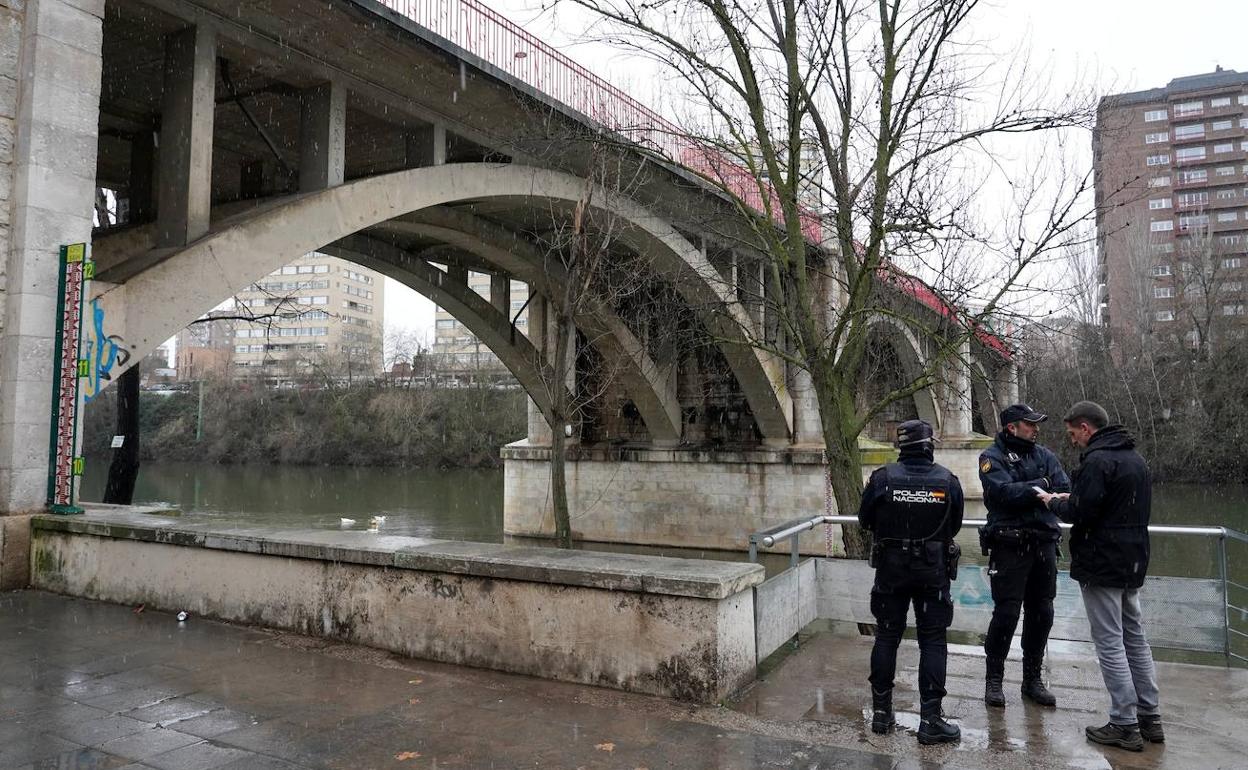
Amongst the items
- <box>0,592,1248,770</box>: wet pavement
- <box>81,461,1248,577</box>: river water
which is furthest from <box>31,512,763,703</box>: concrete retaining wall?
<box>81,461,1248,577</box>: river water

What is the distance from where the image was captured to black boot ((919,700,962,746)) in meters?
3.38

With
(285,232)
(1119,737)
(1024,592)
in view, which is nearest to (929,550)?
(1024,592)

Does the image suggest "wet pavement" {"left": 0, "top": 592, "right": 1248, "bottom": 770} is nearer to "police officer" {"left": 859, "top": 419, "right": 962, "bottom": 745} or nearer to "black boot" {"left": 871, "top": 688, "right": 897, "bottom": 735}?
"black boot" {"left": 871, "top": 688, "right": 897, "bottom": 735}

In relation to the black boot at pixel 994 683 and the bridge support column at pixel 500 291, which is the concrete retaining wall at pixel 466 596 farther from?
the bridge support column at pixel 500 291

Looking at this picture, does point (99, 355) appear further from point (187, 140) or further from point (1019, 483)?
point (1019, 483)

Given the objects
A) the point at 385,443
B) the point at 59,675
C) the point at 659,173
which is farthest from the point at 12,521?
the point at 385,443

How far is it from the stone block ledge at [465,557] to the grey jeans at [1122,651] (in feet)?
4.78

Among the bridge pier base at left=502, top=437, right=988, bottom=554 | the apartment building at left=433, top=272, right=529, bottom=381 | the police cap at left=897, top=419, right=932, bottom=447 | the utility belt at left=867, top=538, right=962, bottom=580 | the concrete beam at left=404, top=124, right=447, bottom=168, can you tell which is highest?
the apartment building at left=433, top=272, right=529, bottom=381

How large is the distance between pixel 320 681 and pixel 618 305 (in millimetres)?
15032

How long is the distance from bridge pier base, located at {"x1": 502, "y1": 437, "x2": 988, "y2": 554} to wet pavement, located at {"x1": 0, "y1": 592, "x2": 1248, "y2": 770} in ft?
51.0

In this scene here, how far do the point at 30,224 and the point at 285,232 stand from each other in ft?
8.50

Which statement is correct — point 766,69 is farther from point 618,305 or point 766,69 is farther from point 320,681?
point 618,305

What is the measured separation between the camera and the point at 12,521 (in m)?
5.90

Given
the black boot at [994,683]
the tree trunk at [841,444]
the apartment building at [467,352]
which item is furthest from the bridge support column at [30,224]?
the apartment building at [467,352]
